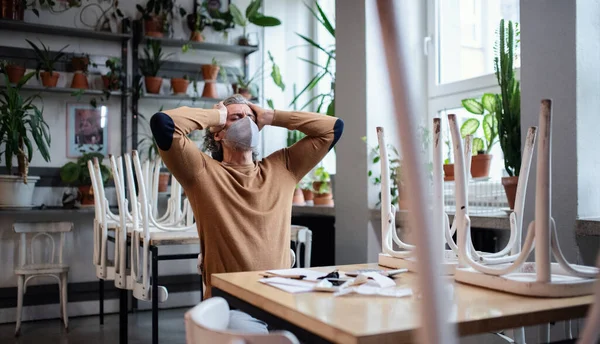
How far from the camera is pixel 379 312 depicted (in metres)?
1.08

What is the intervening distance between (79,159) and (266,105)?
1745mm

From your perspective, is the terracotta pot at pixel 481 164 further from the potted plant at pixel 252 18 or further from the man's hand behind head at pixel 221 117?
the potted plant at pixel 252 18

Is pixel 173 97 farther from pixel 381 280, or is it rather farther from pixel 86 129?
pixel 381 280

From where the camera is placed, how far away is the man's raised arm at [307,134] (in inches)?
95.3

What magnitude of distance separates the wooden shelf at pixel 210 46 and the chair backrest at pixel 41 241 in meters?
1.70

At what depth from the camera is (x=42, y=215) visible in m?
4.70

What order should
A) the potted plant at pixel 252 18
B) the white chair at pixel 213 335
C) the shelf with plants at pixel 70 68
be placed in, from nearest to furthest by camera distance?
the white chair at pixel 213 335
the shelf with plants at pixel 70 68
the potted plant at pixel 252 18

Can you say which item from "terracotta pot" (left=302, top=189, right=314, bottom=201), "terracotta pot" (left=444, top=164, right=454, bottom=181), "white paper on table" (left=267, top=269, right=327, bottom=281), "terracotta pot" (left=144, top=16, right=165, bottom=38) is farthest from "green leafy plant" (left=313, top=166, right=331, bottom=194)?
"white paper on table" (left=267, top=269, right=327, bottom=281)

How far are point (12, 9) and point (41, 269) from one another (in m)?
1.98

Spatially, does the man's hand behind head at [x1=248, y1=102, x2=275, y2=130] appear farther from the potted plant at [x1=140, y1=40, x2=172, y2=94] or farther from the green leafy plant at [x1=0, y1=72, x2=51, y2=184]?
the potted plant at [x1=140, y1=40, x2=172, y2=94]

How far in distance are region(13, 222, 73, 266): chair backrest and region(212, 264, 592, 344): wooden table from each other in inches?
140

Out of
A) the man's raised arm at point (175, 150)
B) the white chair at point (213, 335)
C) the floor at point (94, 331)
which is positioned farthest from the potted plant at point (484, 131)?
the white chair at point (213, 335)

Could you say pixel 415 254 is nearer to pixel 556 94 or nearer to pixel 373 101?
pixel 556 94

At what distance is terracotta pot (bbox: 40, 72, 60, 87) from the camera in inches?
182
